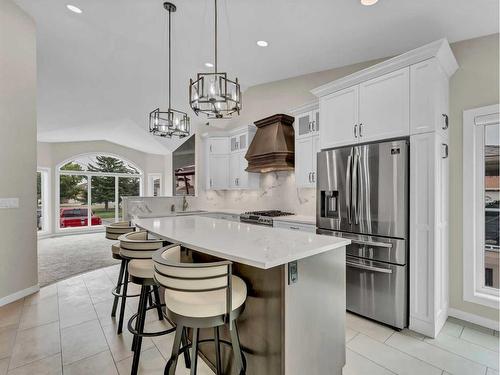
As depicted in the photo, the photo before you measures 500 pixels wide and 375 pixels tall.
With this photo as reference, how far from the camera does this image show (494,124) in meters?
2.54

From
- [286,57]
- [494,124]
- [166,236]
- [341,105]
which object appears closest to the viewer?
[166,236]

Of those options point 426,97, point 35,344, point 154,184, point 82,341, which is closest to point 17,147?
point 35,344

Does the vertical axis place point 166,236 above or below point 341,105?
below

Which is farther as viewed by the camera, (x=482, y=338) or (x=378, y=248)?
(x=378, y=248)

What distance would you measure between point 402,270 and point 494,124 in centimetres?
172

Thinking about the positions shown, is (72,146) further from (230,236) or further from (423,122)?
(423,122)

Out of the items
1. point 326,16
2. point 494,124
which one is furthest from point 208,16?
point 494,124

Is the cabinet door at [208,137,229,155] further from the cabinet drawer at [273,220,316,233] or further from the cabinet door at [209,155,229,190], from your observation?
the cabinet drawer at [273,220,316,233]

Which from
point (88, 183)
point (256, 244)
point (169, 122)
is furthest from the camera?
point (88, 183)

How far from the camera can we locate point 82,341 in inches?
90.1

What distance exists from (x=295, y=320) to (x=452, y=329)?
2.07m

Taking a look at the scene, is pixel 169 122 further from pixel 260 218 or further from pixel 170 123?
pixel 260 218

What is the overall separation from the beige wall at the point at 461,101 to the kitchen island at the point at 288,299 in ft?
5.73

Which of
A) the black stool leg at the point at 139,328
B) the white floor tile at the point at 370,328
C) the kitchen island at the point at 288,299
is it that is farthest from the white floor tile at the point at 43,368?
the white floor tile at the point at 370,328
